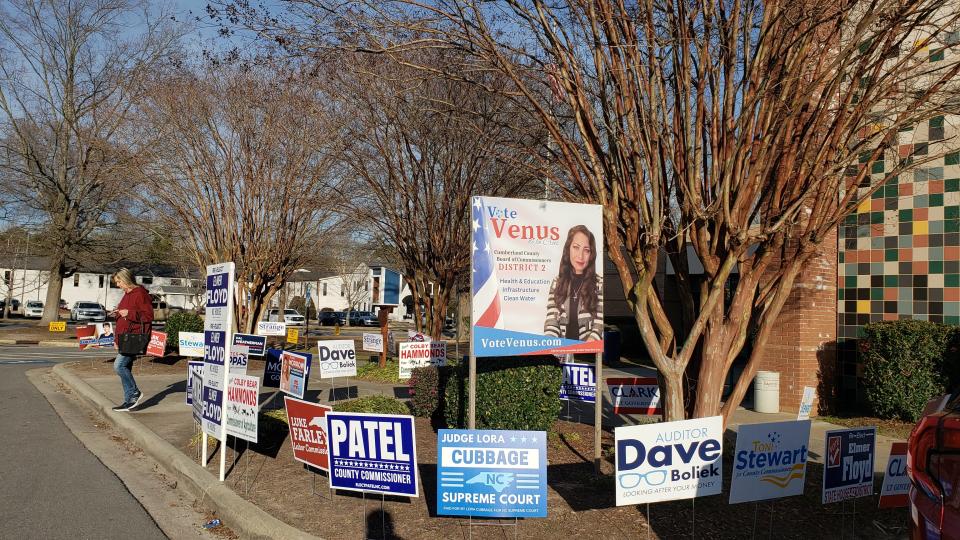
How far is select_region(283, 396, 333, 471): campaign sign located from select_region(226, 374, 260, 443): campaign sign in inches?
13.1

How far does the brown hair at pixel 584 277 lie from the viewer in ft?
25.9

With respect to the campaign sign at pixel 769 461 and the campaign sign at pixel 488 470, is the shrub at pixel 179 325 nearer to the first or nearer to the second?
the campaign sign at pixel 488 470

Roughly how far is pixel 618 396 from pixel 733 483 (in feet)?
13.3

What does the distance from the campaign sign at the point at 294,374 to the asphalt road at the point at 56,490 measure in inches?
111

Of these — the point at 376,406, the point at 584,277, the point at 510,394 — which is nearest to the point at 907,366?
the point at 584,277

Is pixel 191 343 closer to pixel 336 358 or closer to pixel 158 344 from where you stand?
pixel 158 344

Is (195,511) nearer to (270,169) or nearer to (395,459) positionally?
(395,459)

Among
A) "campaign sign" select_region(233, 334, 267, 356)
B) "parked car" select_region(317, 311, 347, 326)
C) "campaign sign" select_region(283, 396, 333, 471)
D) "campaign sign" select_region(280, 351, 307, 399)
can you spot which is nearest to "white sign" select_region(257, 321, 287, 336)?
"campaign sign" select_region(233, 334, 267, 356)

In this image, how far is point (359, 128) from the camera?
16.9 m

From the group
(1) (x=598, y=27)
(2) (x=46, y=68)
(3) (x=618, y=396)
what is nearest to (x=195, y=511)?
(3) (x=618, y=396)

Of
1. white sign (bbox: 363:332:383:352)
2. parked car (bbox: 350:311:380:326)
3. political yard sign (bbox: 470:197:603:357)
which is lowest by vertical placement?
parked car (bbox: 350:311:380:326)

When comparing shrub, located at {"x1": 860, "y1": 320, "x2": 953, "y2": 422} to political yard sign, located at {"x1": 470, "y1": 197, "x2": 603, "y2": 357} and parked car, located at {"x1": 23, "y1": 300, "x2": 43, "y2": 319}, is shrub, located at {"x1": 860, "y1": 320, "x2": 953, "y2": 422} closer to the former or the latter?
political yard sign, located at {"x1": 470, "y1": 197, "x2": 603, "y2": 357}

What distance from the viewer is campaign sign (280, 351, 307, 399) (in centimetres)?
1103

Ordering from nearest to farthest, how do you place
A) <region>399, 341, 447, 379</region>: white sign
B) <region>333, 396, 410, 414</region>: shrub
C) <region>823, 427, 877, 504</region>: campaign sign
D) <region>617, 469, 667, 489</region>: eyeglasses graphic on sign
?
<region>617, 469, 667, 489</region>: eyeglasses graphic on sign < <region>823, 427, 877, 504</region>: campaign sign < <region>333, 396, 410, 414</region>: shrub < <region>399, 341, 447, 379</region>: white sign
